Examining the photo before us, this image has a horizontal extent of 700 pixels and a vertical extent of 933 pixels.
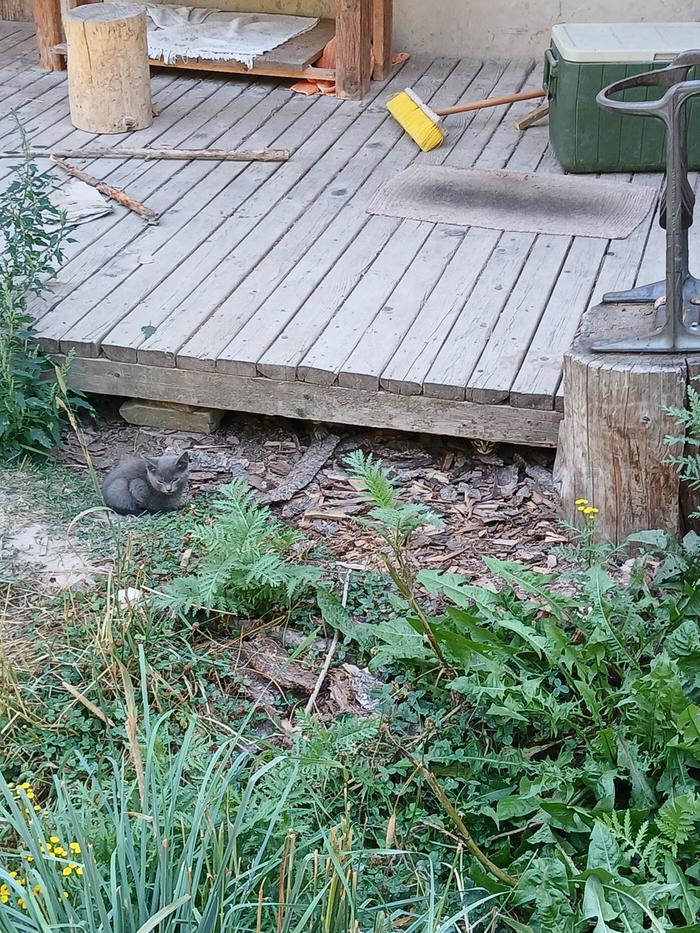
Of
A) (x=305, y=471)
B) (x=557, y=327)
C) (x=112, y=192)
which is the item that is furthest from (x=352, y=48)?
(x=305, y=471)

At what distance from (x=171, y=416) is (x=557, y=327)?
1.46 m

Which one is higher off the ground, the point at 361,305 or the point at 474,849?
the point at 361,305

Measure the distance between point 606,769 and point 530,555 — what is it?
1.14 meters

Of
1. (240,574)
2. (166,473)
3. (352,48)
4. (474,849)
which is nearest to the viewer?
(474,849)

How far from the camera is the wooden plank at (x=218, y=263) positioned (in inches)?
174

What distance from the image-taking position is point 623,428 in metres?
3.52

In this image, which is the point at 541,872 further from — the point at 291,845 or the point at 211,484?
the point at 211,484

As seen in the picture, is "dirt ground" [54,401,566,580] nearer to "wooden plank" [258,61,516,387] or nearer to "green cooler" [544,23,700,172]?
"wooden plank" [258,61,516,387]

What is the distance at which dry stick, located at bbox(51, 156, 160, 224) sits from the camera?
539 cm

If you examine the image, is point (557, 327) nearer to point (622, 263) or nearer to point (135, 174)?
point (622, 263)

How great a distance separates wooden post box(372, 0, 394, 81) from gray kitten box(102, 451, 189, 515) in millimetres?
3722

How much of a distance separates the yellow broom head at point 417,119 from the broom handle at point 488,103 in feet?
0.35

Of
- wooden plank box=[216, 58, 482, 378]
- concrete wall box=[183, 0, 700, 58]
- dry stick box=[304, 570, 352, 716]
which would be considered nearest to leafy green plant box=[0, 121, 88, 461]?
wooden plank box=[216, 58, 482, 378]

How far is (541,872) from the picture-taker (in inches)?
100
